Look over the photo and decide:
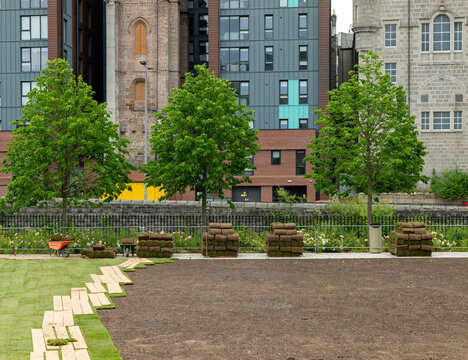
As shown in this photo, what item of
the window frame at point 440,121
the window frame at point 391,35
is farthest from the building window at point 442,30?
the window frame at point 440,121

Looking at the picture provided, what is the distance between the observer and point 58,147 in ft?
87.6

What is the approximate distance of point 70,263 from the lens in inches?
852

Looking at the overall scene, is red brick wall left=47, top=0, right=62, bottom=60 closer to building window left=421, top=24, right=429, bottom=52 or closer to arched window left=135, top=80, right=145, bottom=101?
arched window left=135, top=80, right=145, bottom=101

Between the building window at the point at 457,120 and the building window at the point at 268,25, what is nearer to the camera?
the building window at the point at 457,120

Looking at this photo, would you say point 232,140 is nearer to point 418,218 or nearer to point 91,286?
point 418,218

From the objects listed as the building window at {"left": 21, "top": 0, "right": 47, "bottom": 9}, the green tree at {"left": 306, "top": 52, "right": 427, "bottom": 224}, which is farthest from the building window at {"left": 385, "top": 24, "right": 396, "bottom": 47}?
the building window at {"left": 21, "top": 0, "right": 47, "bottom": 9}

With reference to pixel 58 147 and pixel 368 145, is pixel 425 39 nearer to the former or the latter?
pixel 368 145

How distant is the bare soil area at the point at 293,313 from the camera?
10.0 meters

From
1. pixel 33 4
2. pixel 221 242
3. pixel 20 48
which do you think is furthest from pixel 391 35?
pixel 221 242

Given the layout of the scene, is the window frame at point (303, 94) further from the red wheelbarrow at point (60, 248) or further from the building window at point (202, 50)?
the red wheelbarrow at point (60, 248)

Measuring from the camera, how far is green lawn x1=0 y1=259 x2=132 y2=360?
10.2m

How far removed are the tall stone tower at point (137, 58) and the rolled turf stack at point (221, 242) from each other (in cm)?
3561

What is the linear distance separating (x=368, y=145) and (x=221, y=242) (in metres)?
9.19

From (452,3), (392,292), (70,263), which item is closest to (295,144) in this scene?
(452,3)
